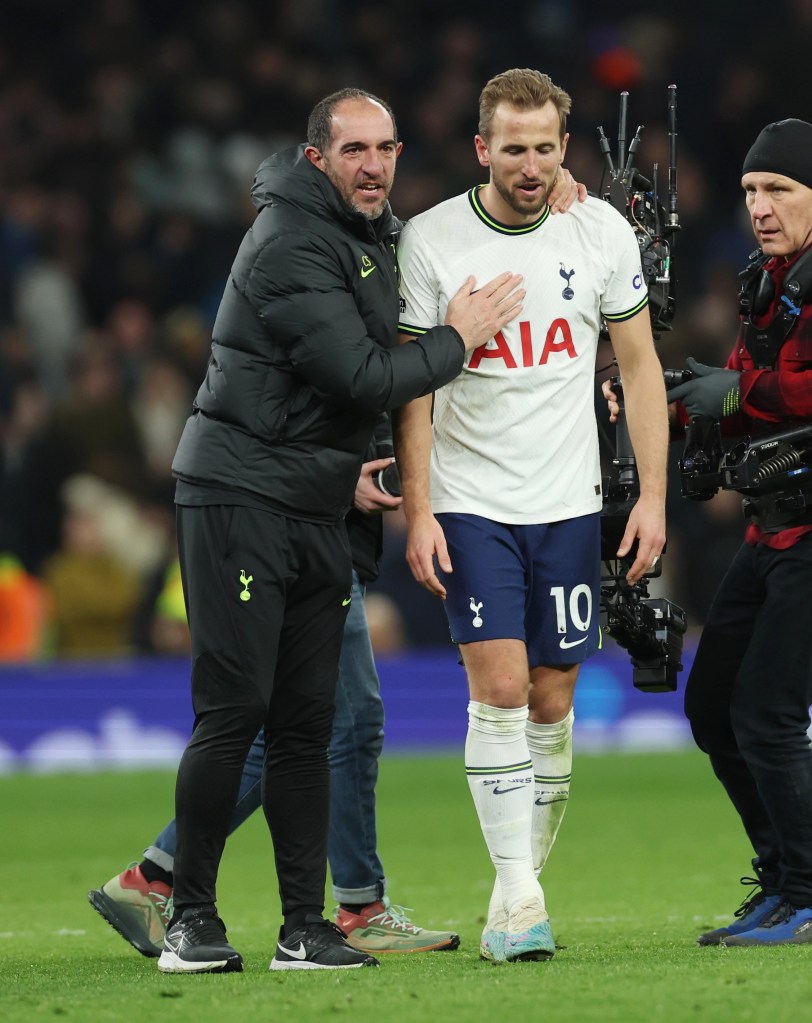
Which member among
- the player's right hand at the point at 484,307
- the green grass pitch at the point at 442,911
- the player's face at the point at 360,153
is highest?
the player's face at the point at 360,153

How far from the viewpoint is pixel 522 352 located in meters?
5.46

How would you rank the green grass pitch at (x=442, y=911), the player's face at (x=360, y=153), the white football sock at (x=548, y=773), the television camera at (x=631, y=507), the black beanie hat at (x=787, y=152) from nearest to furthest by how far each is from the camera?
1. the green grass pitch at (x=442, y=911)
2. the player's face at (x=360, y=153)
3. the black beanie hat at (x=787, y=152)
4. the white football sock at (x=548, y=773)
5. the television camera at (x=631, y=507)

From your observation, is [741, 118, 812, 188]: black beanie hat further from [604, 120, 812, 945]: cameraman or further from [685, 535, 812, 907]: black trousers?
[685, 535, 812, 907]: black trousers

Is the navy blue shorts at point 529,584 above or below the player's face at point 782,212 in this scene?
below

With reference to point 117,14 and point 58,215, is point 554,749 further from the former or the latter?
point 117,14

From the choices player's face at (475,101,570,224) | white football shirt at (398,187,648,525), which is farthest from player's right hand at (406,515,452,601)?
player's face at (475,101,570,224)

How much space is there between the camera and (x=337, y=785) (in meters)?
6.00

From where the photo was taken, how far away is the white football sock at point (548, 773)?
5.67 meters

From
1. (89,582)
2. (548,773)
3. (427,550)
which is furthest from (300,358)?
(89,582)

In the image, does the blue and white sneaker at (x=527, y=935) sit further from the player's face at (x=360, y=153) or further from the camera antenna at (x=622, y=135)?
the camera antenna at (x=622, y=135)

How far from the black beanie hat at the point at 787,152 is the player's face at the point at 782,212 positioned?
0.02 metres

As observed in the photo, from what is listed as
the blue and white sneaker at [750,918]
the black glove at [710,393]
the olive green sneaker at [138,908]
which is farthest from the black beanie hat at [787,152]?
the olive green sneaker at [138,908]

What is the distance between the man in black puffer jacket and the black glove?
0.86 meters

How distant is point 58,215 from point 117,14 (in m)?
2.19
